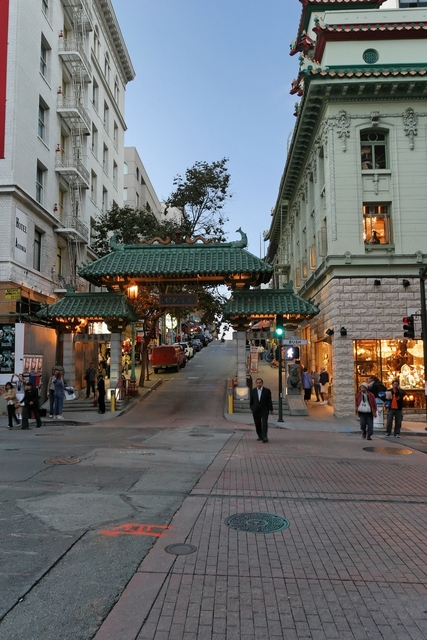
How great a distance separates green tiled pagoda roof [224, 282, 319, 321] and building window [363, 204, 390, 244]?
400cm

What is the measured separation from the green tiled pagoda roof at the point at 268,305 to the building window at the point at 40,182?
11786mm

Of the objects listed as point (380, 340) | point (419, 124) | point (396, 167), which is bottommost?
point (380, 340)

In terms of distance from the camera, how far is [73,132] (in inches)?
1254

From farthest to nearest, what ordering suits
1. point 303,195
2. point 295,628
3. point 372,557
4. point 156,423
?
point 303,195 → point 156,423 → point 372,557 → point 295,628

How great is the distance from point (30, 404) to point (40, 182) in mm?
13945

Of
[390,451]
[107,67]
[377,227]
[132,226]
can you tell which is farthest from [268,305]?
[107,67]

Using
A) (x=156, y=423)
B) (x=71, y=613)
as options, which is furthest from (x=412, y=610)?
(x=156, y=423)

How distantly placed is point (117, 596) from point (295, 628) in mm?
1652

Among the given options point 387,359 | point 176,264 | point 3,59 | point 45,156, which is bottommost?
point 387,359

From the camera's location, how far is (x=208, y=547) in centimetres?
601

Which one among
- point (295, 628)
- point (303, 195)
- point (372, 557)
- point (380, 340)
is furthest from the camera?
point (303, 195)

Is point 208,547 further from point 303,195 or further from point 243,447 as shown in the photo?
point 303,195

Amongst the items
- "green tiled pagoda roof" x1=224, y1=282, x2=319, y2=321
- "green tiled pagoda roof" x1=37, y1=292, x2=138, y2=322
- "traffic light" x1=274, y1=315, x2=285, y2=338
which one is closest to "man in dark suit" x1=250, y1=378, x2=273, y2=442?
"traffic light" x1=274, y1=315, x2=285, y2=338

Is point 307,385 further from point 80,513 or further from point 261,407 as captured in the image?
point 80,513
